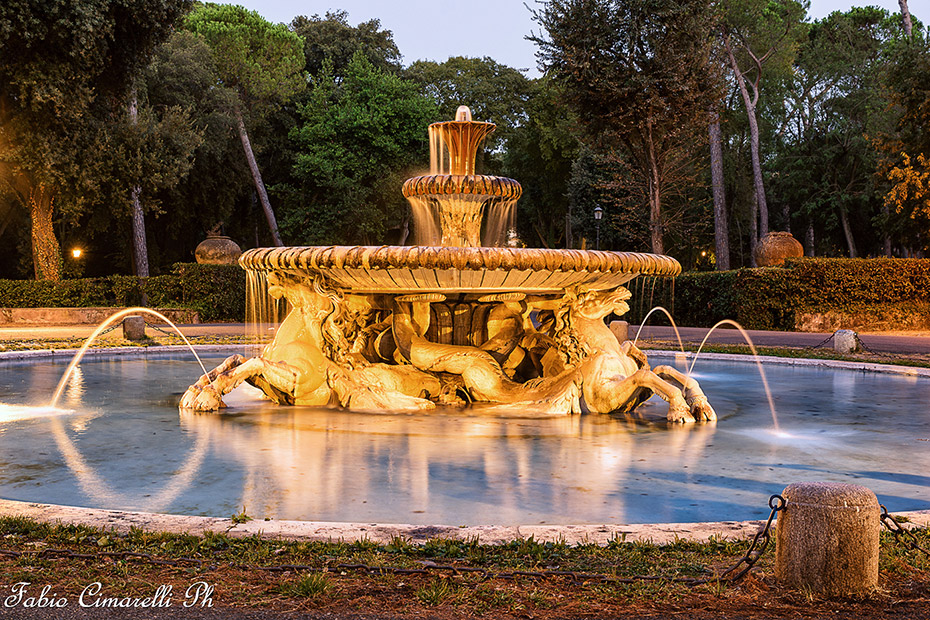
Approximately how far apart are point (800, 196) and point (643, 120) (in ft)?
86.2

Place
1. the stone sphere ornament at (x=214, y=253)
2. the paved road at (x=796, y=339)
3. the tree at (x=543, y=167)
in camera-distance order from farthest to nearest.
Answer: the tree at (x=543, y=167) → the stone sphere ornament at (x=214, y=253) → the paved road at (x=796, y=339)

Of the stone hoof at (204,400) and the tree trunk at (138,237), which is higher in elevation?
the tree trunk at (138,237)

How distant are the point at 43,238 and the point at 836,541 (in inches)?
1174

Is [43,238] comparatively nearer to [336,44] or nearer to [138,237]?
[138,237]

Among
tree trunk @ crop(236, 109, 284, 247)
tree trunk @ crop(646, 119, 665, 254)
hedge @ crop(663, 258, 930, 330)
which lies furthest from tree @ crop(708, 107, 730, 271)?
tree trunk @ crop(236, 109, 284, 247)

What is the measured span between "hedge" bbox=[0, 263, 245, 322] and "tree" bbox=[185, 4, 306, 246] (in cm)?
1187

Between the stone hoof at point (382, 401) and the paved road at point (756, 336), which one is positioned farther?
the paved road at point (756, 336)

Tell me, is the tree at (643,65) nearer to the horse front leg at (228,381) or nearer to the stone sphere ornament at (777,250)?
the stone sphere ornament at (777,250)

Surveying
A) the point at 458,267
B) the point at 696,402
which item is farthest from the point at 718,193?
the point at 458,267

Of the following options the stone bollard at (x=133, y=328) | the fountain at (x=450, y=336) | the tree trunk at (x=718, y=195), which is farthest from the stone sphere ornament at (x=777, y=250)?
the fountain at (x=450, y=336)

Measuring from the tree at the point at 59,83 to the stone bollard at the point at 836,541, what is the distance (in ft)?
77.7

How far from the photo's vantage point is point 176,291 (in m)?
28.0

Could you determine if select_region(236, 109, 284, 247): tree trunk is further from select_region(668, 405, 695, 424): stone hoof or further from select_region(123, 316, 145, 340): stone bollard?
select_region(668, 405, 695, 424): stone hoof

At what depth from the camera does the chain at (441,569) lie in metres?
3.20
